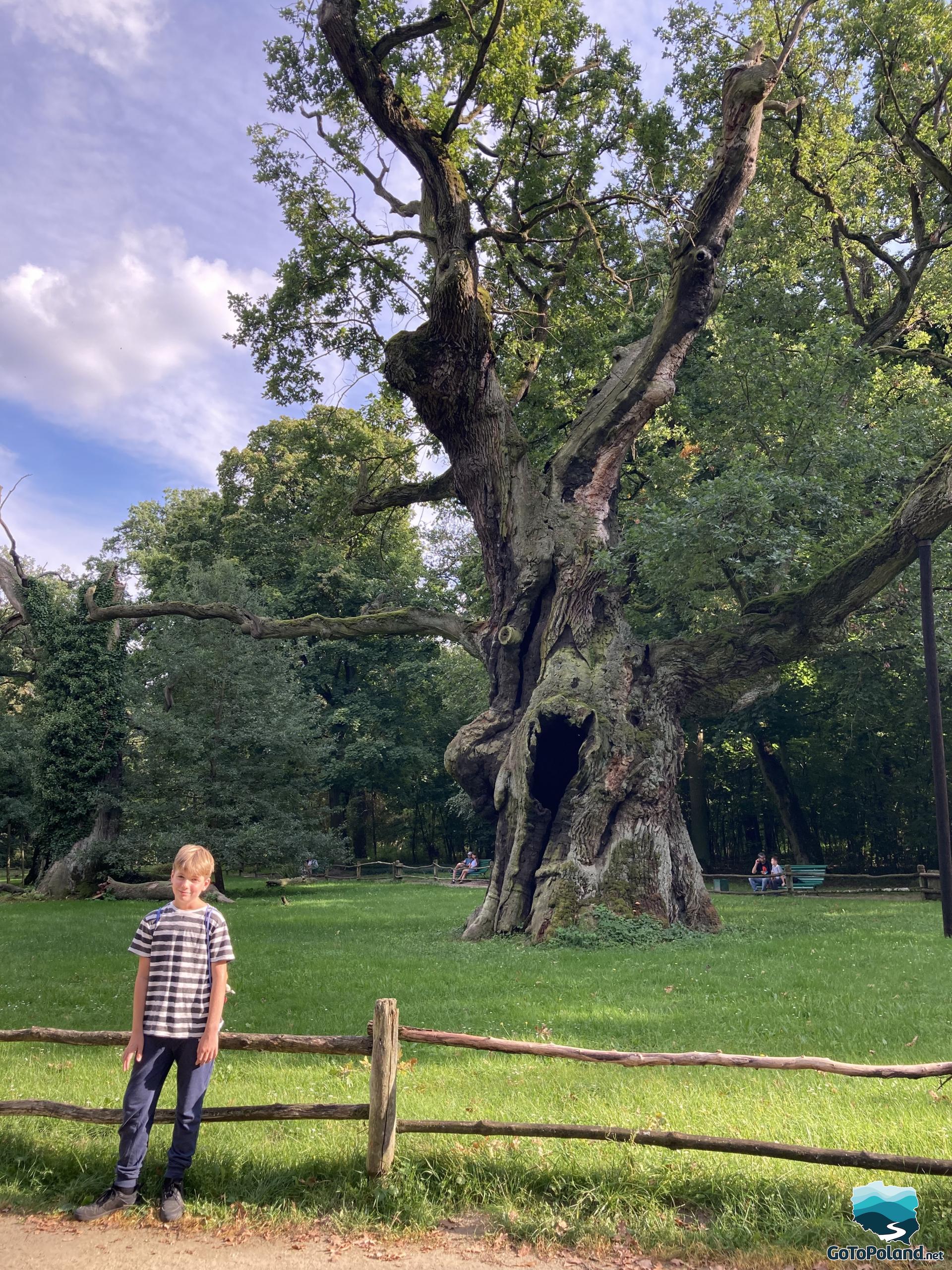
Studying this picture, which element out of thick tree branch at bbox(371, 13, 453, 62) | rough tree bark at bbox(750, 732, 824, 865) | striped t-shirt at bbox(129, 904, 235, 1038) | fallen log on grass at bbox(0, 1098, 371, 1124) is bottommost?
fallen log on grass at bbox(0, 1098, 371, 1124)

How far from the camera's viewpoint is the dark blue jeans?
4652mm

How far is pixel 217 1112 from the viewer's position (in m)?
5.18

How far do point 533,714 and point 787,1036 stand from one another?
26.7 ft

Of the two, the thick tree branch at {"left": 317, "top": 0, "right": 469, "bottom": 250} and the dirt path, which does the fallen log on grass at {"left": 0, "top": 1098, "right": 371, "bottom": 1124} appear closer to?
the dirt path

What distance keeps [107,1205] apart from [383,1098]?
1528mm

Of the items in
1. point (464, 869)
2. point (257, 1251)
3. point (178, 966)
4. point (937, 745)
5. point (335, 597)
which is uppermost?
point (335, 597)

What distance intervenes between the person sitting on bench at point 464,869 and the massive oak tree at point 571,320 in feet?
54.6

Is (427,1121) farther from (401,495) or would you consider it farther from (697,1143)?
(401,495)

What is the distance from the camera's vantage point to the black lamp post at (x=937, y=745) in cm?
1380

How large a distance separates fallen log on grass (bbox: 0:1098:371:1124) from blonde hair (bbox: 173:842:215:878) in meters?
1.48

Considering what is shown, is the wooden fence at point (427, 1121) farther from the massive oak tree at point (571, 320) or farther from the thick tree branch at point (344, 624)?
the thick tree branch at point (344, 624)

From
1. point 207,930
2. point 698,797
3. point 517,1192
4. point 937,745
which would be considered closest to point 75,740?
Result: point 698,797

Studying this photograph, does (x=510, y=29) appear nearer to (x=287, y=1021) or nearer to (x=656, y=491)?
(x=656, y=491)

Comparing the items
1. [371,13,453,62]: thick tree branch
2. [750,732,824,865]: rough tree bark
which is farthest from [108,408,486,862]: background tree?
[371,13,453,62]: thick tree branch
